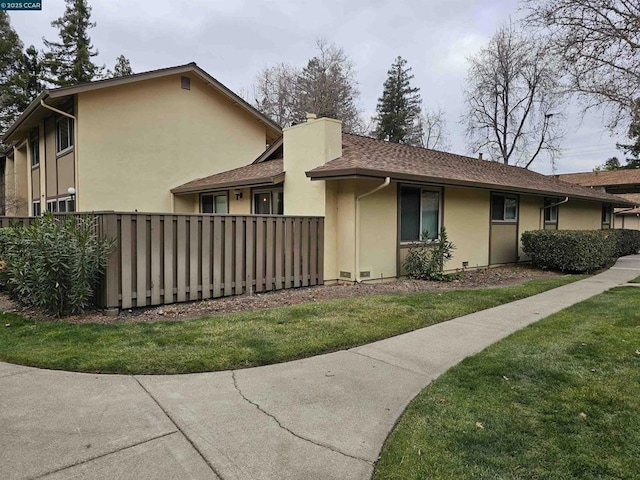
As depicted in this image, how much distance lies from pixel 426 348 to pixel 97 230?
5107 mm

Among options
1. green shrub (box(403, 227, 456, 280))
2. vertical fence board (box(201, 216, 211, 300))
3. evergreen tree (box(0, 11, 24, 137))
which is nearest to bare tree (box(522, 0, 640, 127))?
green shrub (box(403, 227, 456, 280))

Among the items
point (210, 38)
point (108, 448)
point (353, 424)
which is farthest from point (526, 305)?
point (210, 38)

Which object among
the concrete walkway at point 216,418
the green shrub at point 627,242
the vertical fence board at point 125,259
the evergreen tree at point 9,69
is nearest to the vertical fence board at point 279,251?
the vertical fence board at point 125,259

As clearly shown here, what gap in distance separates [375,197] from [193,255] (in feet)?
14.0

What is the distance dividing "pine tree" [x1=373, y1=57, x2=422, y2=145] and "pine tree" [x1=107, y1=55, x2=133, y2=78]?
24.0m

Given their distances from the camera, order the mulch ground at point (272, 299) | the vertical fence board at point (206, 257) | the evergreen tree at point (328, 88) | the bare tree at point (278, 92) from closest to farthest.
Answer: the mulch ground at point (272, 299) → the vertical fence board at point (206, 257) → the evergreen tree at point (328, 88) → the bare tree at point (278, 92)

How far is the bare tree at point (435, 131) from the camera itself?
37875 mm

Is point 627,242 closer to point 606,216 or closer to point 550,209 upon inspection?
point 606,216

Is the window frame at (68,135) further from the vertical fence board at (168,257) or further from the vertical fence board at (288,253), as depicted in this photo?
the vertical fence board at (288,253)

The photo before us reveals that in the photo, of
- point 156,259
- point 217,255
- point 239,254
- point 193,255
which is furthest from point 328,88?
point 156,259

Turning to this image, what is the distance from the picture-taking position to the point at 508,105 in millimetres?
31031

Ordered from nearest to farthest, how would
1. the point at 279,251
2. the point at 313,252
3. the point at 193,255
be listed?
the point at 193,255 → the point at 279,251 → the point at 313,252

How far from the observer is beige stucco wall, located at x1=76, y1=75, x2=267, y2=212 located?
1298cm

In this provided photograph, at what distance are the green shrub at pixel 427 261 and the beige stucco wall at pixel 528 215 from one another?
5161mm
